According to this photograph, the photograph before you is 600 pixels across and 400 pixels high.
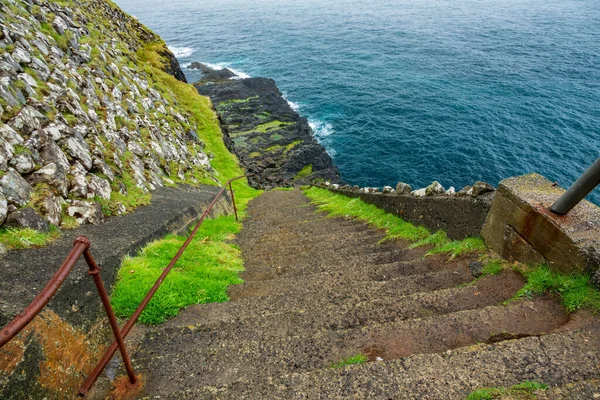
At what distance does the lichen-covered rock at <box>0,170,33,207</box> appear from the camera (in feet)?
24.1

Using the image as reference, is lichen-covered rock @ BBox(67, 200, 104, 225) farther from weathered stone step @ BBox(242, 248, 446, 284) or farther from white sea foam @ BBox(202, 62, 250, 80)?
white sea foam @ BBox(202, 62, 250, 80)

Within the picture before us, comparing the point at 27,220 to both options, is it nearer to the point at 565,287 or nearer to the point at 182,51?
the point at 565,287

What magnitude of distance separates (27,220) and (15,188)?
2.90ft

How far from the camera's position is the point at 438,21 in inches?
4222

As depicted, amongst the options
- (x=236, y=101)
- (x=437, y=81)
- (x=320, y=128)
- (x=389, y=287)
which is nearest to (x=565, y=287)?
(x=389, y=287)

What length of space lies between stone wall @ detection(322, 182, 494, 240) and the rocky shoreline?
971 inches

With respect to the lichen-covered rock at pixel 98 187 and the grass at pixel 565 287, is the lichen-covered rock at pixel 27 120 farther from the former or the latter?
the grass at pixel 565 287

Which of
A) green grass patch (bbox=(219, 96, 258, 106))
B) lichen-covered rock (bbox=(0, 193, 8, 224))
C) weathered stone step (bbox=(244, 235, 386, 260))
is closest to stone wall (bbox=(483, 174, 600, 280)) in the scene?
weathered stone step (bbox=(244, 235, 386, 260))

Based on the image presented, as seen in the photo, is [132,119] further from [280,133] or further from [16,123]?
[280,133]

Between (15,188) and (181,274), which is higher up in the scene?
(15,188)

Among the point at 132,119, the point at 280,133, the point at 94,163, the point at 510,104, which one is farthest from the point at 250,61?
the point at 94,163

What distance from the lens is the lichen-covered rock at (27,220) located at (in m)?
7.03

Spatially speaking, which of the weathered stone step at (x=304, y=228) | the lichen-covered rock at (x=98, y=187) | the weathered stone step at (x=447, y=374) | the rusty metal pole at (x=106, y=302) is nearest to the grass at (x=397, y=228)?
the weathered stone step at (x=304, y=228)

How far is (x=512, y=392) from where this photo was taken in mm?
3508
